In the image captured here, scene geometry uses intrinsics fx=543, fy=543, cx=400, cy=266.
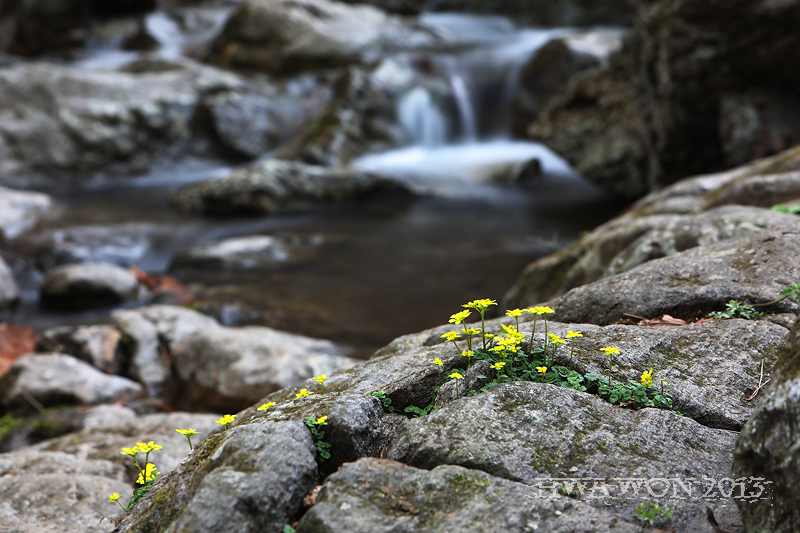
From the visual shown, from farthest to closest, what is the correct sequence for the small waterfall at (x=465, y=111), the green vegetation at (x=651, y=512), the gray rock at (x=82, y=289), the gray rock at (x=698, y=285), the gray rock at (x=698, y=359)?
the small waterfall at (x=465, y=111)
the gray rock at (x=82, y=289)
the gray rock at (x=698, y=285)
the gray rock at (x=698, y=359)
the green vegetation at (x=651, y=512)

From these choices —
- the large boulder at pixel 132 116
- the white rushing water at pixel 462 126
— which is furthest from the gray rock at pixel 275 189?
the large boulder at pixel 132 116

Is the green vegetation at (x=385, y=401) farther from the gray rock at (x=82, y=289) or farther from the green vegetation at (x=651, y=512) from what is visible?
the gray rock at (x=82, y=289)

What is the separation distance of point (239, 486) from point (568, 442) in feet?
3.08

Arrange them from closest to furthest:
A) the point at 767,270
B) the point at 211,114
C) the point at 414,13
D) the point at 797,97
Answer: the point at 767,270 → the point at 797,97 → the point at 211,114 → the point at 414,13

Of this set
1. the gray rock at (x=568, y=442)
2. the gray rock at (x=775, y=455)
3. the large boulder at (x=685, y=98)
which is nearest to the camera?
the gray rock at (x=775, y=455)

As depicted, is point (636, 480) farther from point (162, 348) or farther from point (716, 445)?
point (162, 348)

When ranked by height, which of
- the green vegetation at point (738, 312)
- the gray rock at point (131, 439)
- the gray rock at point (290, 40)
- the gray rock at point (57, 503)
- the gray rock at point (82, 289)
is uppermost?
the gray rock at point (290, 40)

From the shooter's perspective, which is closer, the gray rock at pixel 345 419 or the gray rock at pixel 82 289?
the gray rock at pixel 345 419

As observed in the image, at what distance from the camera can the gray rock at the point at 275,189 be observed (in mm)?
11500

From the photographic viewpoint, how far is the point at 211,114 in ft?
49.9

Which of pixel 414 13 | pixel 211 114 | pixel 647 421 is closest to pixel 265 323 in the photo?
pixel 647 421

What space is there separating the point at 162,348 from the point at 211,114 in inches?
436

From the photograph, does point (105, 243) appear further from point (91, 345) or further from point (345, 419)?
point (345, 419)

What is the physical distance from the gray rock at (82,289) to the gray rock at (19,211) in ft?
7.47
